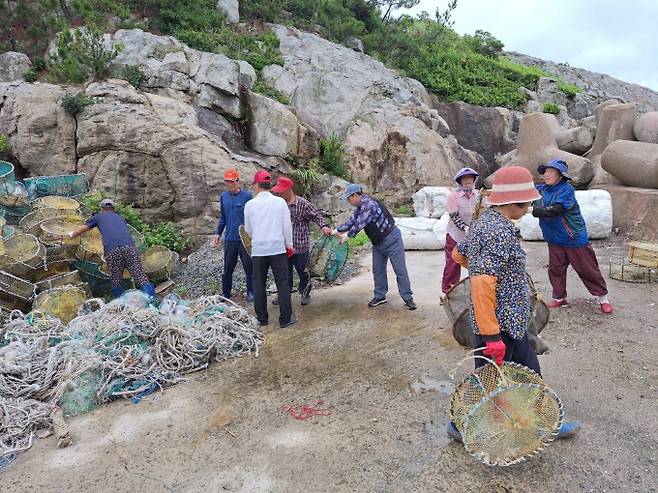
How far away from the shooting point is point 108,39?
12.6m

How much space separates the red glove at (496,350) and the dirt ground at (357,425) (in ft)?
2.32

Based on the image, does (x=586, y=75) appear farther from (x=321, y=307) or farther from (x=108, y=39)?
(x=321, y=307)

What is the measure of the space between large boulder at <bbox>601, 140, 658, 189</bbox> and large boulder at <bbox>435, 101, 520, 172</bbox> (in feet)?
22.6

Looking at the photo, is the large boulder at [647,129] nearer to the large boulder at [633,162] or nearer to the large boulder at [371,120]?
the large boulder at [633,162]

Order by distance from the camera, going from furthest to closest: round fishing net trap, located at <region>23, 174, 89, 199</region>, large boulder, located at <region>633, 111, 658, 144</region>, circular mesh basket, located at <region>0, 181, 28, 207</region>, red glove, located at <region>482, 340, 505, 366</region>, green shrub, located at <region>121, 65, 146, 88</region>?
green shrub, located at <region>121, 65, 146, 88</region> → large boulder, located at <region>633, 111, 658, 144</region> → round fishing net trap, located at <region>23, 174, 89, 199</region> → circular mesh basket, located at <region>0, 181, 28, 207</region> → red glove, located at <region>482, 340, 505, 366</region>

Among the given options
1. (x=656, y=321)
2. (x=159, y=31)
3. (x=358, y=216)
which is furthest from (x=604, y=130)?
(x=159, y=31)

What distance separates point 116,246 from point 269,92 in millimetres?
8257

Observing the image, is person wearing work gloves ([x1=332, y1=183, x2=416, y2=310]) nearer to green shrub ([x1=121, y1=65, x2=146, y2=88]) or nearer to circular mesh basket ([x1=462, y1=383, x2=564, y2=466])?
circular mesh basket ([x1=462, y1=383, x2=564, y2=466])

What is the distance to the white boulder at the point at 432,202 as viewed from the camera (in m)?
11.0

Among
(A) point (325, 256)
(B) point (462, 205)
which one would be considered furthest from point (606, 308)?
(A) point (325, 256)

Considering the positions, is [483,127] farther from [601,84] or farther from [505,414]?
[505,414]

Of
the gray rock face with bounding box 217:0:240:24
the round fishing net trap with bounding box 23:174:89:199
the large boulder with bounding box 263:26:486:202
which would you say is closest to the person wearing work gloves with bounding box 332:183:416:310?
the round fishing net trap with bounding box 23:174:89:199

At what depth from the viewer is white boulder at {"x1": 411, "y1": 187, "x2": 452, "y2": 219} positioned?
36.1 feet

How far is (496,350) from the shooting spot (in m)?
2.67
